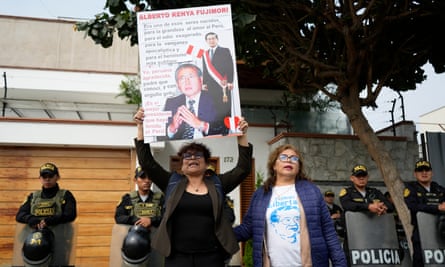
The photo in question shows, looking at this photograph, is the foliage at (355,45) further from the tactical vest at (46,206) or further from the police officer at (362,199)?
the tactical vest at (46,206)

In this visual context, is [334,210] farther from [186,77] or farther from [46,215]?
[186,77]

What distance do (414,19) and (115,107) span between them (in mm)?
8547

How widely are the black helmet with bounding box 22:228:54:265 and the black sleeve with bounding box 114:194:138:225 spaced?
0.79 m

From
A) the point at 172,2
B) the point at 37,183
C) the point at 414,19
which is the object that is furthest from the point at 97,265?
the point at 414,19

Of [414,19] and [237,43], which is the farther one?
[414,19]

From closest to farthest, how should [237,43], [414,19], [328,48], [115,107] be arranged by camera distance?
[237,43], [414,19], [328,48], [115,107]

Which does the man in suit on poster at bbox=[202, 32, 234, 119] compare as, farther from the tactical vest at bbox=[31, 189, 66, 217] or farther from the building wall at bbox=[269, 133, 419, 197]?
the building wall at bbox=[269, 133, 419, 197]

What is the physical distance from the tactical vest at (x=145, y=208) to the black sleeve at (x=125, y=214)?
0.17 feet

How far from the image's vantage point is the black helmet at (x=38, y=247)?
4.23 m

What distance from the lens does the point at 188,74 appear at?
3.17 m

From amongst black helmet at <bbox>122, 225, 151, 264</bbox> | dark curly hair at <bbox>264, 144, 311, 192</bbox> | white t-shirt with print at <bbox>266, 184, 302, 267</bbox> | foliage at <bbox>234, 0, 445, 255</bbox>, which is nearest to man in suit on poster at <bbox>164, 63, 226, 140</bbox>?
dark curly hair at <bbox>264, 144, 311, 192</bbox>

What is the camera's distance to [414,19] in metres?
7.42

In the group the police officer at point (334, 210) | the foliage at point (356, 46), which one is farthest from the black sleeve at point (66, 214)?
the police officer at point (334, 210)

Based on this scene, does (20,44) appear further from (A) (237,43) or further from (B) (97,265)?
(A) (237,43)
